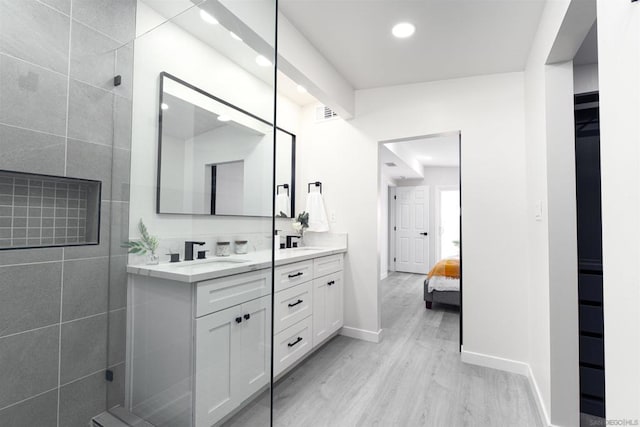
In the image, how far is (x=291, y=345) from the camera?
7.23 ft

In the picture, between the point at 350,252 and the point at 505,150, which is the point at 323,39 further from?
the point at 350,252

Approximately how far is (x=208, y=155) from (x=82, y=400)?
1.18 metres

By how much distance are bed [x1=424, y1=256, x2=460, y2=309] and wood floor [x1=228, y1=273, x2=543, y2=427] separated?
973 mm

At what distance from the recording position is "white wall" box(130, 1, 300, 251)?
1291 millimetres

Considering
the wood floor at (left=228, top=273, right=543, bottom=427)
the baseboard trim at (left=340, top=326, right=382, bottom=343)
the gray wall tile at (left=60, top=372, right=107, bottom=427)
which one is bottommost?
Result: the wood floor at (left=228, top=273, right=543, bottom=427)

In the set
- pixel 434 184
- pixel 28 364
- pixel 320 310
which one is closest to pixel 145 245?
pixel 28 364

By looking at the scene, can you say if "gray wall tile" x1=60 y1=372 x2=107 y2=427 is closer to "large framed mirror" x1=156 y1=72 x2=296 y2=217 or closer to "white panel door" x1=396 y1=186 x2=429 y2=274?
"large framed mirror" x1=156 y1=72 x2=296 y2=217

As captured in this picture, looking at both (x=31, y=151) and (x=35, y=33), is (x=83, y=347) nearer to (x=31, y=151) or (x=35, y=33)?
(x=31, y=151)

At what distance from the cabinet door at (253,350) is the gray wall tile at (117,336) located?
548 mm

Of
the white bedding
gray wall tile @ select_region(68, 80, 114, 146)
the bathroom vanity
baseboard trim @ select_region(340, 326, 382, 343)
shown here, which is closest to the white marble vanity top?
the bathroom vanity

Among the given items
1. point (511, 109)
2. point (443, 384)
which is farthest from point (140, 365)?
point (511, 109)

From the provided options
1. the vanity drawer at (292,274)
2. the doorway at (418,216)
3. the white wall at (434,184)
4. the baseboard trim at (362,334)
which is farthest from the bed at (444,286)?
the white wall at (434,184)

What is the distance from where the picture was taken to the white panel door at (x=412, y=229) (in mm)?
6891

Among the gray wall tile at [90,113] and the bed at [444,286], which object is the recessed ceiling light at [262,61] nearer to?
the gray wall tile at [90,113]
